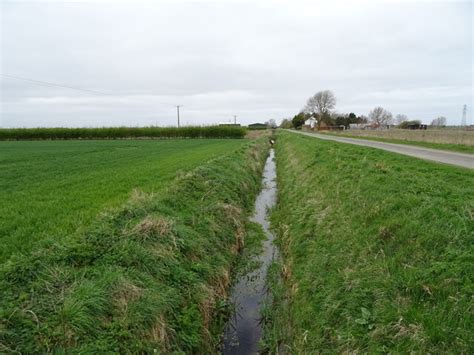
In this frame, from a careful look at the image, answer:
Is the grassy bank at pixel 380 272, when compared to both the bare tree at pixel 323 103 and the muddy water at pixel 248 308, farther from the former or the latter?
the bare tree at pixel 323 103

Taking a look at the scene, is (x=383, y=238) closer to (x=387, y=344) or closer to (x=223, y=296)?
(x=387, y=344)

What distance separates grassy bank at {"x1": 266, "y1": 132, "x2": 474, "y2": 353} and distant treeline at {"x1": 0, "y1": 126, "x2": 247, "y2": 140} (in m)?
54.6

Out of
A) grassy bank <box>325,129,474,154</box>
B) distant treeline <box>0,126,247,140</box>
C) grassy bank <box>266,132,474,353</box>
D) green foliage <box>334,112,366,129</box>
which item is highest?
green foliage <box>334,112,366,129</box>

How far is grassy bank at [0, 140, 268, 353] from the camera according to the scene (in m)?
3.38

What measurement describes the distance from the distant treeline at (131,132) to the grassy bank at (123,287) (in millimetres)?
55600

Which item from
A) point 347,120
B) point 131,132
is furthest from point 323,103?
point 131,132

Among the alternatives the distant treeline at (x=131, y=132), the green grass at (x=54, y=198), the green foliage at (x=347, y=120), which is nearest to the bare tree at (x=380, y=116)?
the green foliage at (x=347, y=120)

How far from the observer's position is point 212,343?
469 cm

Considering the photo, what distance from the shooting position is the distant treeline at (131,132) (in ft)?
195

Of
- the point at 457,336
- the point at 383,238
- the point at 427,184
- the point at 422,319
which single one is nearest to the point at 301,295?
the point at 383,238

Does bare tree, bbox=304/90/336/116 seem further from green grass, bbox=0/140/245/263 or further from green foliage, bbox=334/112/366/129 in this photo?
green grass, bbox=0/140/245/263

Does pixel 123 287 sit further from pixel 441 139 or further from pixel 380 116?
pixel 380 116

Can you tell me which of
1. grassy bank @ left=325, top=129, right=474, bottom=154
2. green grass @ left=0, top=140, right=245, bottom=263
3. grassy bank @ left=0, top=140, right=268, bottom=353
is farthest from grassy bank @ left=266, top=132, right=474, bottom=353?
grassy bank @ left=325, top=129, right=474, bottom=154

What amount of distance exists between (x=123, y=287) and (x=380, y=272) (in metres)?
4.00
